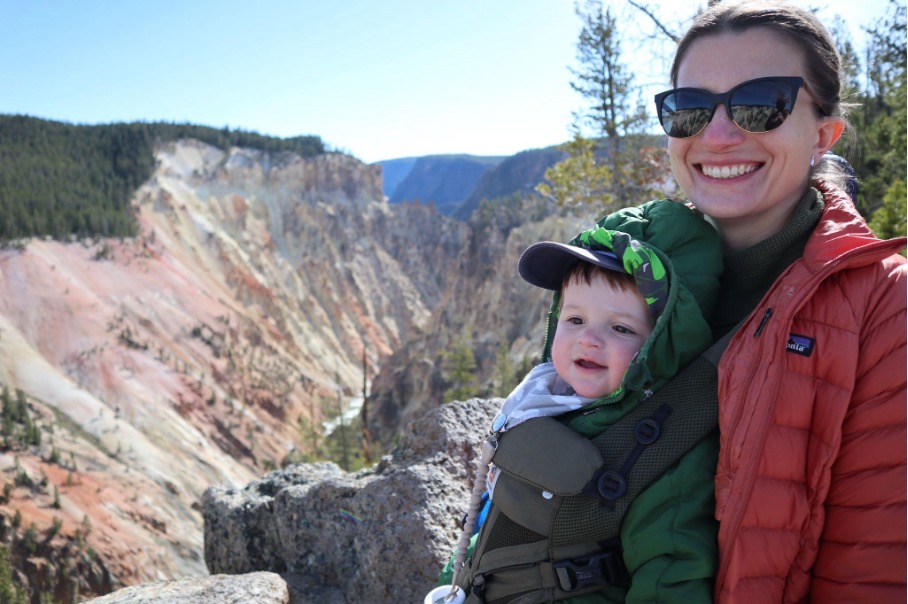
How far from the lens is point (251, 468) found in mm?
37406

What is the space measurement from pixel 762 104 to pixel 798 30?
0.24 meters

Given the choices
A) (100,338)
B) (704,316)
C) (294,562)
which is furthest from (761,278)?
(100,338)

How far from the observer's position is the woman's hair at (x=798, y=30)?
1896 millimetres

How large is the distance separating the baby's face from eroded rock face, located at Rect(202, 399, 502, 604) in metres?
2.02

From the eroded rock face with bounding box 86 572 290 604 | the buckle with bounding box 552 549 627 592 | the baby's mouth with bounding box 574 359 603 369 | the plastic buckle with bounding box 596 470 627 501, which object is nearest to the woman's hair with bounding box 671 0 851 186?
the baby's mouth with bounding box 574 359 603 369

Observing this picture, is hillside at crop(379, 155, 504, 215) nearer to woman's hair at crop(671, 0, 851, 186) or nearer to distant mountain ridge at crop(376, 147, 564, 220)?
distant mountain ridge at crop(376, 147, 564, 220)

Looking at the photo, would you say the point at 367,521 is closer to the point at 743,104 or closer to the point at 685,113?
the point at 685,113

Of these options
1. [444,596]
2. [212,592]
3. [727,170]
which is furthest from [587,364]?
[212,592]

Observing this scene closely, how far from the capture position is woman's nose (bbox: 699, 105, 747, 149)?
1975 millimetres

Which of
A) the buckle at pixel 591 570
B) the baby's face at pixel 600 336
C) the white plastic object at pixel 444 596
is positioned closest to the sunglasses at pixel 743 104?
the baby's face at pixel 600 336

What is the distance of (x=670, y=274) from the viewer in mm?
1983

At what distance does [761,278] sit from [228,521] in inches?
156

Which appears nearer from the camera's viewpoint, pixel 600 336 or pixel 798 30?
pixel 798 30

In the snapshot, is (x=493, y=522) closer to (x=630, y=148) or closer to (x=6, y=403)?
(x=630, y=148)
